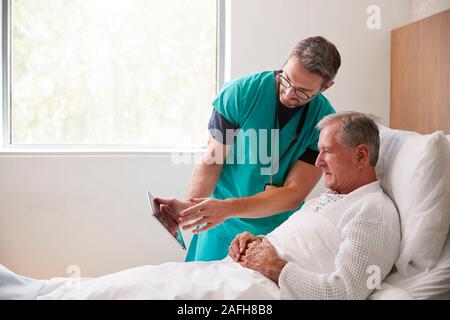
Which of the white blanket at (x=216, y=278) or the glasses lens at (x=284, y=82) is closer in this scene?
the white blanket at (x=216, y=278)

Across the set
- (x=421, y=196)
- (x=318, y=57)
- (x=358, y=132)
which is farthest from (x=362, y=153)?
(x=318, y=57)

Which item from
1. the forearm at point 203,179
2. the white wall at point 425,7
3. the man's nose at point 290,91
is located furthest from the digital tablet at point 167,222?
the white wall at point 425,7

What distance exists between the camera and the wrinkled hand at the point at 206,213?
133cm

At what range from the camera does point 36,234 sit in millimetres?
2498

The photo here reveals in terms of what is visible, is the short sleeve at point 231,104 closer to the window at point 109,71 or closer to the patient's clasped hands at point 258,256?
the patient's clasped hands at point 258,256

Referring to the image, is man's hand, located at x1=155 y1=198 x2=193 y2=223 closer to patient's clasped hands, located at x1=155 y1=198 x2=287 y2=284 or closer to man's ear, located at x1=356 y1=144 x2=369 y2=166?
patient's clasped hands, located at x1=155 y1=198 x2=287 y2=284

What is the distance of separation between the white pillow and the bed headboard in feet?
3.29

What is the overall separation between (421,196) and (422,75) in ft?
4.36

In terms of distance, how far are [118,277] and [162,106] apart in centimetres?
176

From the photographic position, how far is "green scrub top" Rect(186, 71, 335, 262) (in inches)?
62.2

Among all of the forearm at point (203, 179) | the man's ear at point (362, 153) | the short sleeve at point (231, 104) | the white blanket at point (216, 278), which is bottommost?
the white blanket at point (216, 278)

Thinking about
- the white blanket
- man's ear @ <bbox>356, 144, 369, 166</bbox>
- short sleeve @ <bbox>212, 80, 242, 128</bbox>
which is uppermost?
short sleeve @ <bbox>212, 80, 242, 128</bbox>

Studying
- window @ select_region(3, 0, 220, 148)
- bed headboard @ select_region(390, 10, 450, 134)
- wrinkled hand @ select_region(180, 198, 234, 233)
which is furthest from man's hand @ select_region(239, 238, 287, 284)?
window @ select_region(3, 0, 220, 148)

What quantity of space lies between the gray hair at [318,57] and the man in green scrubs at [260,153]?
0.08 metres
